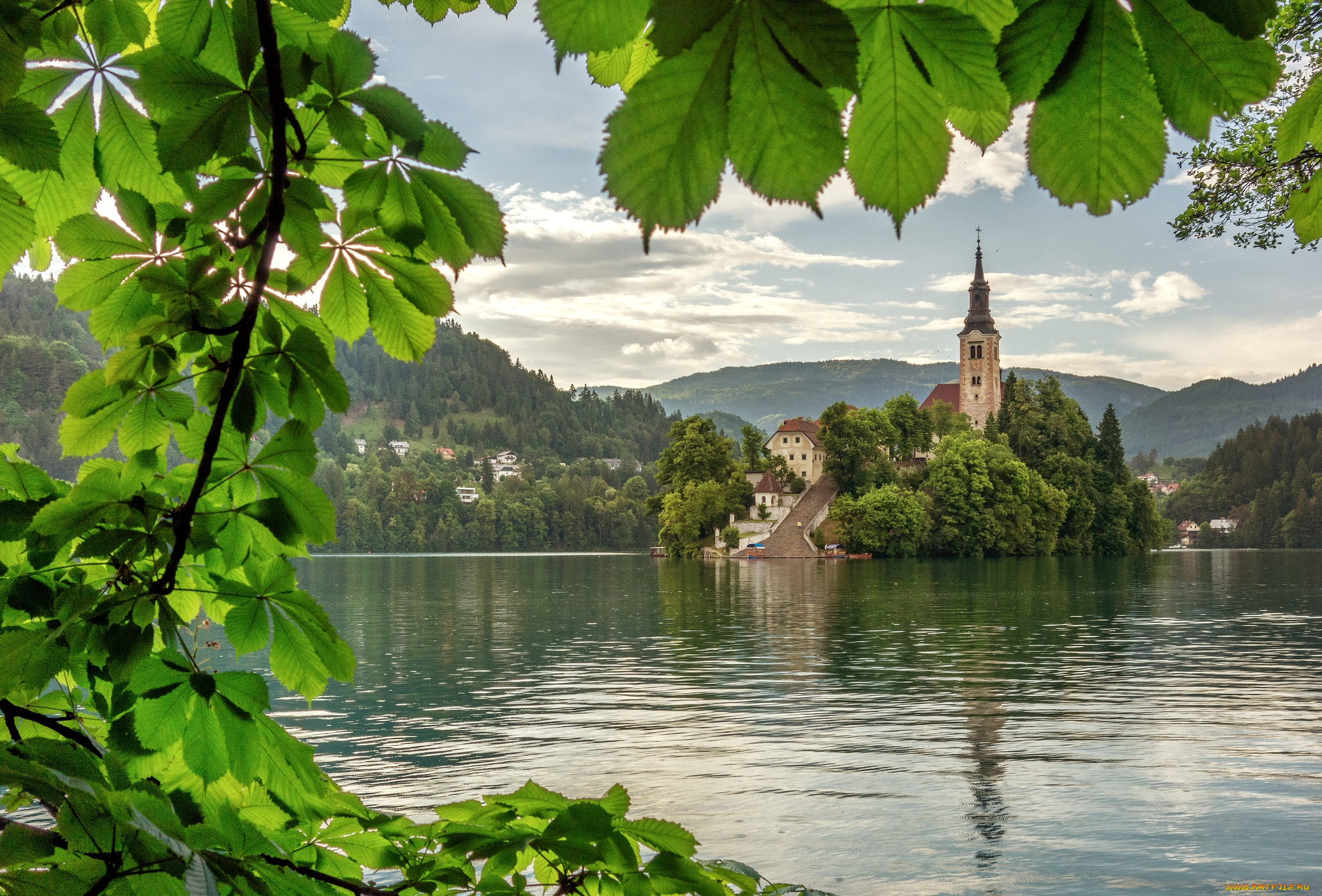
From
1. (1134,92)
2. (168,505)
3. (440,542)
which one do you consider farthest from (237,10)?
(440,542)

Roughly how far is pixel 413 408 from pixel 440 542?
45.1 m

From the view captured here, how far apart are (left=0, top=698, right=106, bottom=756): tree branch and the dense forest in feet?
475

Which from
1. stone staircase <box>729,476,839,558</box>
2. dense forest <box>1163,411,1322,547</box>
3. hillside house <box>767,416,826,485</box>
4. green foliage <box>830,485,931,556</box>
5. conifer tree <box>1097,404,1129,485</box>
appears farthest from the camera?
dense forest <box>1163,411,1322,547</box>

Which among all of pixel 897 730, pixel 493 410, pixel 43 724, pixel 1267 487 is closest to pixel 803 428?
pixel 897 730

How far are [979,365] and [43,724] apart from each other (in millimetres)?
115240

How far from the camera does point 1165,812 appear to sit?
15.4m

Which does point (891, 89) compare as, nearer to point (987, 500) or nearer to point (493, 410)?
point (987, 500)

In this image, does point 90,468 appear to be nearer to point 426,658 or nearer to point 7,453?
point 7,453

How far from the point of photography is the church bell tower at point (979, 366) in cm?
10881

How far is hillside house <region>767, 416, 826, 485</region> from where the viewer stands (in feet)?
306

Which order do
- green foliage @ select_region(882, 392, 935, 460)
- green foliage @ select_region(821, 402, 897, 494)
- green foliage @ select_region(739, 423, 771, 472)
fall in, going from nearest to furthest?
green foliage @ select_region(821, 402, 897, 494)
green foliage @ select_region(882, 392, 935, 460)
green foliage @ select_region(739, 423, 771, 472)

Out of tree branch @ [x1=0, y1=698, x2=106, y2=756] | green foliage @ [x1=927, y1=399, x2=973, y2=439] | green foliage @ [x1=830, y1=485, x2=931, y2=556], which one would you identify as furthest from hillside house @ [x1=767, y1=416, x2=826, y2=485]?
tree branch @ [x1=0, y1=698, x2=106, y2=756]

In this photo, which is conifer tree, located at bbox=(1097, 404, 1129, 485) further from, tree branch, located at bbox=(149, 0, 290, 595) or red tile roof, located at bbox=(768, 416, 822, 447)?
tree branch, located at bbox=(149, 0, 290, 595)

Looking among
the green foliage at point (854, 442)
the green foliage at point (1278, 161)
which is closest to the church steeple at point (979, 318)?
the green foliage at point (854, 442)
